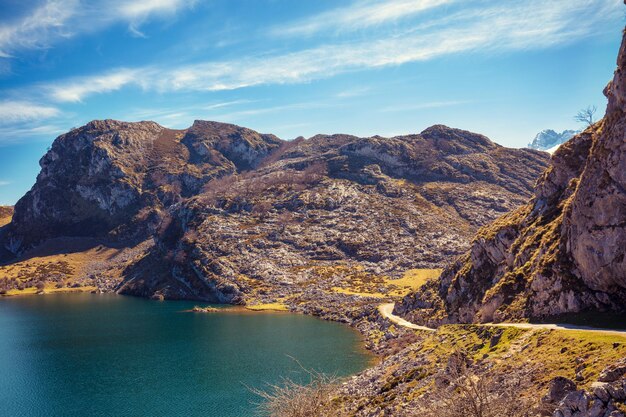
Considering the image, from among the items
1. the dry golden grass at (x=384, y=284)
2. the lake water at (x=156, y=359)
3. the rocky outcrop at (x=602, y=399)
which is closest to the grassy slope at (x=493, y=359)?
the rocky outcrop at (x=602, y=399)

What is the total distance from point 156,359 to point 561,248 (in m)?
86.1

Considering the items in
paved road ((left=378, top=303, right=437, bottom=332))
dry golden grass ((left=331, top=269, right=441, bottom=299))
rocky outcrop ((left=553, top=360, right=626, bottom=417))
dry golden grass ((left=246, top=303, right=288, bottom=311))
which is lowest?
dry golden grass ((left=246, top=303, right=288, bottom=311))

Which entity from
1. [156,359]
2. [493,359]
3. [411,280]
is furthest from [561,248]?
[411,280]

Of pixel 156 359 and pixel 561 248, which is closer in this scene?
pixel 561 248

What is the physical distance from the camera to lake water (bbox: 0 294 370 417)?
257 feet

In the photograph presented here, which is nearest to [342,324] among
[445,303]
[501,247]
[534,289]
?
[445,303]

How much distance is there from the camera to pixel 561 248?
7106 centimetres

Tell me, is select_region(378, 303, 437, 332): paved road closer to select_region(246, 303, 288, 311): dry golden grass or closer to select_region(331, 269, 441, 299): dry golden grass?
select_region(331, 269, 441, 299): dry golden grass

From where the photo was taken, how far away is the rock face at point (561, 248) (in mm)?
60562

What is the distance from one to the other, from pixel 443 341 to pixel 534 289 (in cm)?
1662

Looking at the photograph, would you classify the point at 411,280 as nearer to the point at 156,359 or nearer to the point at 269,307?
the point at 269,307

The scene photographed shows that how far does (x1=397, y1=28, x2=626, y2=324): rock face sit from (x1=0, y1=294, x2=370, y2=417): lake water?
27.6 m

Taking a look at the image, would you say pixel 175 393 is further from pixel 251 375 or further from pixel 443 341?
pixel 443 341

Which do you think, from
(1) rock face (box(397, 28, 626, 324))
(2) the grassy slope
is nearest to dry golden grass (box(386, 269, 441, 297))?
(1) rock face (box(397, 28, 626, 324))
